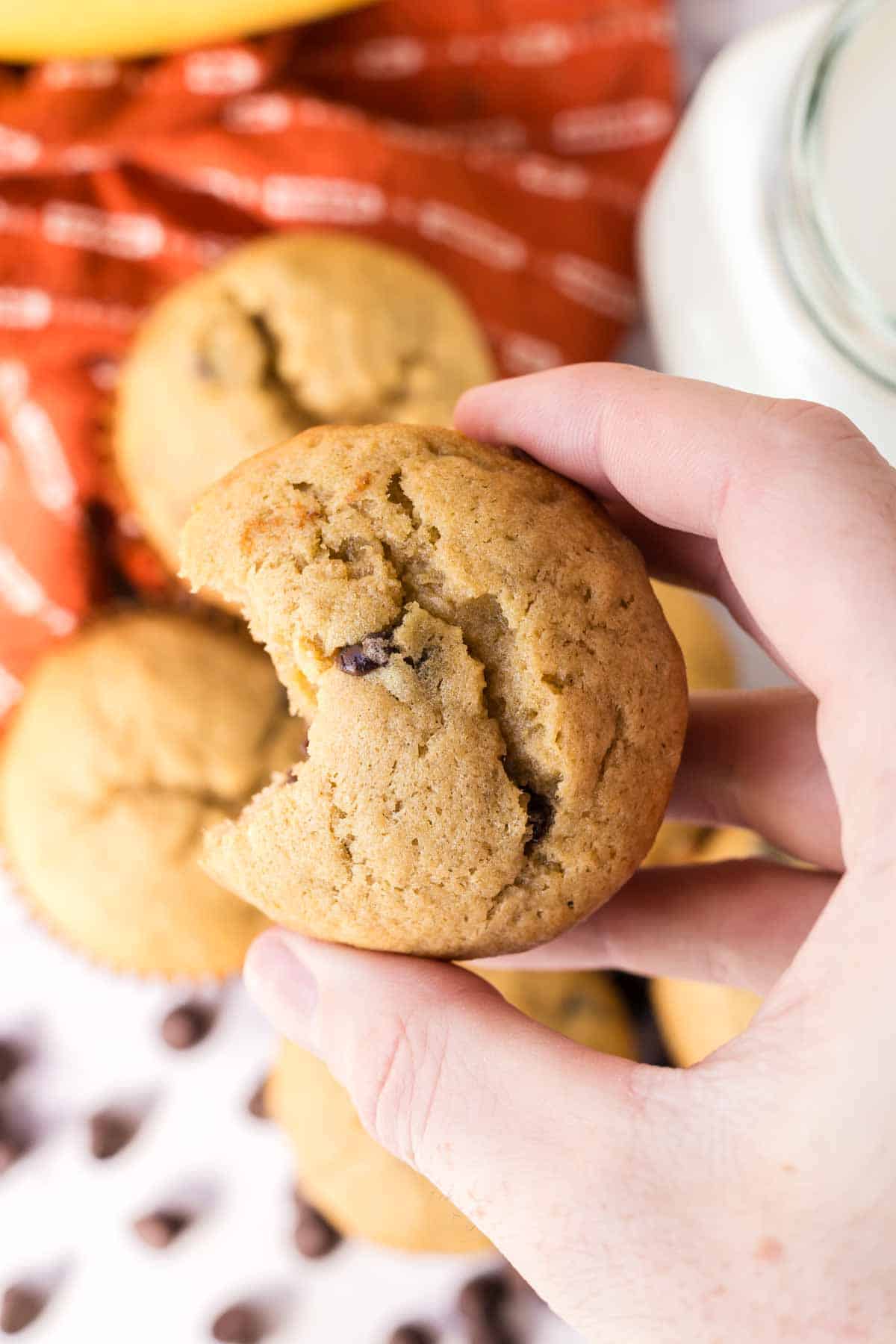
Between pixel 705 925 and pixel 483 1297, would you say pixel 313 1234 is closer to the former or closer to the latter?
pixel 483 1297

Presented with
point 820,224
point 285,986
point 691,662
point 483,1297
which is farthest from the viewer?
point 483,1297

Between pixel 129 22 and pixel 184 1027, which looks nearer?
pixel 129 22

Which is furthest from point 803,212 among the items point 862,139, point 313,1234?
point 313,1234

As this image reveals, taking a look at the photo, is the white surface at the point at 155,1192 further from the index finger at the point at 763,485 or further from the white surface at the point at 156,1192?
the index finger at the point at 763,485

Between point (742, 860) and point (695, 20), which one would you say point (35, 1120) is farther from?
point (695, 20)

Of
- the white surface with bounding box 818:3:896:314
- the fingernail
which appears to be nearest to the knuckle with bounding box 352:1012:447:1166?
the fingernail

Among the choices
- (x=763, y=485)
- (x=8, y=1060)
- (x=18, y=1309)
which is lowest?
(x=18, y=1309)

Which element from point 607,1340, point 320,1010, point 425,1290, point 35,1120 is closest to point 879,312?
point 320,1010
